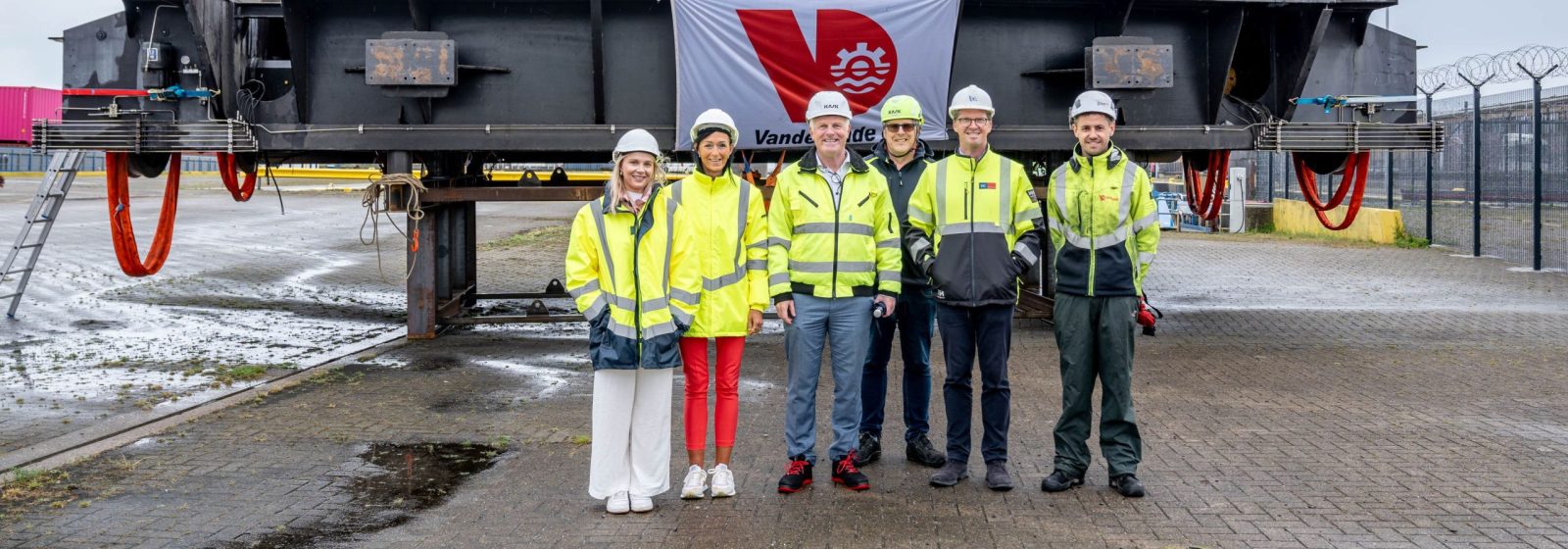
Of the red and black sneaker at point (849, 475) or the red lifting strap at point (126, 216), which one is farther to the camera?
the red lifting strap at point (126, 216)

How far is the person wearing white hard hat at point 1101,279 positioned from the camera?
6773 mm

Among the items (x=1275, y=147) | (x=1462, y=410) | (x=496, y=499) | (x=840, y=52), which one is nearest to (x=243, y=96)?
(x=840, y=52)

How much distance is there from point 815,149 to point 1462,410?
194 inches

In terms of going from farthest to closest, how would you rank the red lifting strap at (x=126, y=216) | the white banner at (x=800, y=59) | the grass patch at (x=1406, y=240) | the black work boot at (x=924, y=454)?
the grass patch at (x=1406, y=240) → the red lifting strap at (x=126, y=216) → the white banner at (x=800, y=59) → the black work boot at (x=924, y=454)

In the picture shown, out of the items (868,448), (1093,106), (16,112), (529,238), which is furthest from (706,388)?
(529,238)

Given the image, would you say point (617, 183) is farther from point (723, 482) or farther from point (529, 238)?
point (529, 238)

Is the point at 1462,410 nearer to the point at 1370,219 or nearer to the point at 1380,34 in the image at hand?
the point at 1380,34

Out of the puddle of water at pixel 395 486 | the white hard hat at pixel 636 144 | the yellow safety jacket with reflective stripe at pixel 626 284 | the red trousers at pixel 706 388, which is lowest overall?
the puddle of water at pixel 395 486

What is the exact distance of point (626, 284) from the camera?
636cm

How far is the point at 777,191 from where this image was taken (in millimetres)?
6891

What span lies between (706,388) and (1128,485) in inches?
81.7

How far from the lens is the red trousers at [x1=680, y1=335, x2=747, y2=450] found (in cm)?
665

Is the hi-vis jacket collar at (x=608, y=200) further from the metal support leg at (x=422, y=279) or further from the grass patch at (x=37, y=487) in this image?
the metal support leg at (x=422, y=279)

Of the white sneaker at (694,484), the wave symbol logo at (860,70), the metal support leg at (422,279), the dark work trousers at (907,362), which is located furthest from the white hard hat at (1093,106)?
the metal support leg at (422,279)
